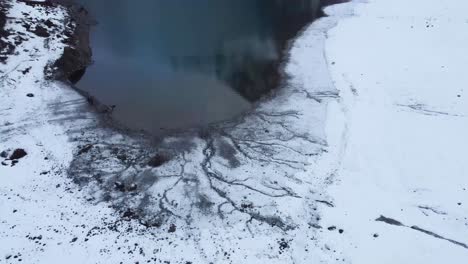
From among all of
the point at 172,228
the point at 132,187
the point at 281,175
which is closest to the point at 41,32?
the point at 132,187

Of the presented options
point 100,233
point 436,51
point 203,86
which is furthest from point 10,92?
point 436,51

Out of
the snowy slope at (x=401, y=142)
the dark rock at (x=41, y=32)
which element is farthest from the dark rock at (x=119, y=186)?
the dark rock at (x=41, y=32)

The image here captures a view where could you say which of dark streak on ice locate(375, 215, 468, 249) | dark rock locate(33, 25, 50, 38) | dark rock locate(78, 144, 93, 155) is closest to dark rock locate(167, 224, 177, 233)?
dark rock locate(78, 144, 93, 155)

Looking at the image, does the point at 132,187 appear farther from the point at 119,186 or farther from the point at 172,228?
the point at 172,228

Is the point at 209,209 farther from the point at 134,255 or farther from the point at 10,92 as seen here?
the point at 10,92

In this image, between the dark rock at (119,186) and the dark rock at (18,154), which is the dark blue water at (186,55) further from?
the dark rock at (18,154)
